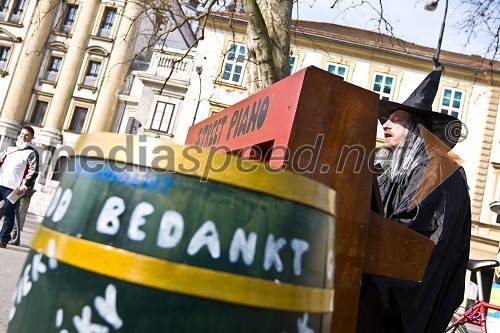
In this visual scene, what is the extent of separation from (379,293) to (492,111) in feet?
73.6

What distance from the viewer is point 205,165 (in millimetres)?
828

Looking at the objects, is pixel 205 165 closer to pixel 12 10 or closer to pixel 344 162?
pixel 344 162

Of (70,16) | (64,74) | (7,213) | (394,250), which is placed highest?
(70,16)

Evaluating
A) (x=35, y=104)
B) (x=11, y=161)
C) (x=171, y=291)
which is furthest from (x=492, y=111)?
(x=35, y=104)

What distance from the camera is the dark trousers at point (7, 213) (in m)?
6.34

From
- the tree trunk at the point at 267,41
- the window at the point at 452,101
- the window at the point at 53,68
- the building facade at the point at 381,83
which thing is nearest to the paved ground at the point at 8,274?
the tree trunk at the point at 267,41

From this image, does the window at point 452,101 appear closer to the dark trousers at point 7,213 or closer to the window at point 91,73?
the window at point 91,73

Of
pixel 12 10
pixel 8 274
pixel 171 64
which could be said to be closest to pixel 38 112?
pixel 12 10

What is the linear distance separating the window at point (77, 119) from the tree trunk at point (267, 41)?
25097 millimetres

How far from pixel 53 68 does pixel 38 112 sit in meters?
2.88

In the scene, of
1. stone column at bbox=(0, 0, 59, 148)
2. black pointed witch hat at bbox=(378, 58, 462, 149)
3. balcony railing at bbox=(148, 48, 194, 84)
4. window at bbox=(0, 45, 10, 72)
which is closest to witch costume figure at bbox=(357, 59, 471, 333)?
black pointed witch hat at bbox=(378, 58, 462, 149)

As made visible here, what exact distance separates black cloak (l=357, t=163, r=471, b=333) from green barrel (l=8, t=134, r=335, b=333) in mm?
842

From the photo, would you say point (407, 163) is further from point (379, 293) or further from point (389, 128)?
point (379, 293)

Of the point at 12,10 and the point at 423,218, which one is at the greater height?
the point at 12,10
